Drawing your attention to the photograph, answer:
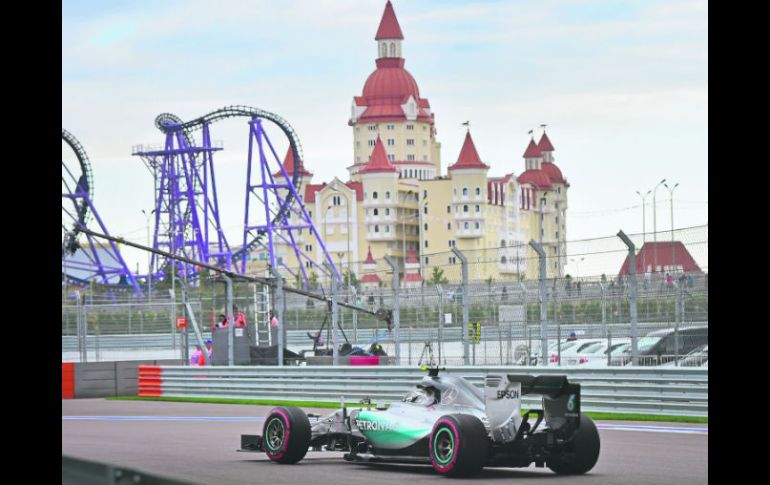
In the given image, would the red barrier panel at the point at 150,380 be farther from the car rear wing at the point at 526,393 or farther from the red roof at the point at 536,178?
the red roof at the point at 536,178

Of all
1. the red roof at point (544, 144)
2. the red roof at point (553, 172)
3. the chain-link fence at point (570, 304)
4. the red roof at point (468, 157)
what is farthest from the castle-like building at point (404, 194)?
the chain-link fence at point (570, 304)

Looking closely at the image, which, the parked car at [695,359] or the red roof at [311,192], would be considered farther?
the red roof at [311,192]

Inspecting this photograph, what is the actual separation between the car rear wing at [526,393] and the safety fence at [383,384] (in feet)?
9.13

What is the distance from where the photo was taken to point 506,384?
31.9ft

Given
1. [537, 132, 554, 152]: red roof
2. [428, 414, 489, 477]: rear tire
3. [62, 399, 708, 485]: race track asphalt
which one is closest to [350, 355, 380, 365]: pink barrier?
[62, 399, 708, 485]: race track asphalt

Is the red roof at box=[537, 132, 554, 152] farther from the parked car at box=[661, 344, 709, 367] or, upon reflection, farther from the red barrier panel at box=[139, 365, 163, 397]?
the parked car at box=[661, 344, 709, 367]

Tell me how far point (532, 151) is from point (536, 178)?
19.9 feet

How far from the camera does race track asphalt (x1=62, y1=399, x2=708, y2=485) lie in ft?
31.9

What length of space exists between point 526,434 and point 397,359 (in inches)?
408

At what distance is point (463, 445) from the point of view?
930 centimetres

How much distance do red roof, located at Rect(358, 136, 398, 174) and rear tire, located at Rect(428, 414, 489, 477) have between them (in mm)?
124200

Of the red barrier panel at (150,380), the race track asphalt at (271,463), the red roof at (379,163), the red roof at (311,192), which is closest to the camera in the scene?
the race track asphalt at (271,463)

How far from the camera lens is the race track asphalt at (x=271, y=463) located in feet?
31.9
